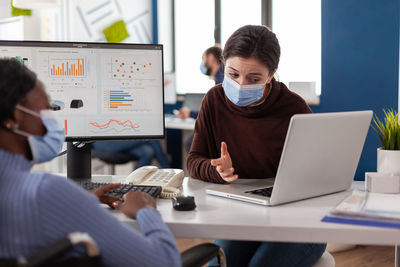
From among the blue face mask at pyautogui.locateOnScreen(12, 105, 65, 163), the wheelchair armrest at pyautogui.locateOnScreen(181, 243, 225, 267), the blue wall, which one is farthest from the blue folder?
the blue wall

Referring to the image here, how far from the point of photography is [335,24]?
4.47 m

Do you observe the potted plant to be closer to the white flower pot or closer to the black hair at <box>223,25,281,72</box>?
the white flower pot

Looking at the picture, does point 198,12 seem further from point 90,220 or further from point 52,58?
point 90,220

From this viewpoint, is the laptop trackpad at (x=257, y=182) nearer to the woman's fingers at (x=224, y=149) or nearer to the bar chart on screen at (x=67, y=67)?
the woman's fingers at (x=224, y=149)

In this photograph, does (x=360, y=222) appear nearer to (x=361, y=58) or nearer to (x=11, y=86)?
(x=11, y=86)

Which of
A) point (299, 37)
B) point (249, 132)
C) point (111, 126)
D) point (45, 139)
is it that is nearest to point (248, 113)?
point (249, 132)

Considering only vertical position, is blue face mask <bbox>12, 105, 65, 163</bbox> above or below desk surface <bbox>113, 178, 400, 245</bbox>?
above

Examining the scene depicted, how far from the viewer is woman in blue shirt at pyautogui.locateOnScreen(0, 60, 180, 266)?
86 cm

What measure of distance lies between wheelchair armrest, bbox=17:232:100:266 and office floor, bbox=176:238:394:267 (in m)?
2.18

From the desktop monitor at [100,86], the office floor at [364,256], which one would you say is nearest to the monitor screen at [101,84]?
the desktop monitor at [100,86]

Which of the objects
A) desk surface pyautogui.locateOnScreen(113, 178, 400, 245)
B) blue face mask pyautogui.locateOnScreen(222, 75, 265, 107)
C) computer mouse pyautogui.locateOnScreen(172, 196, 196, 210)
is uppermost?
blue face mask pyautogui.locateOnScreen(222, 75, 265, 107)

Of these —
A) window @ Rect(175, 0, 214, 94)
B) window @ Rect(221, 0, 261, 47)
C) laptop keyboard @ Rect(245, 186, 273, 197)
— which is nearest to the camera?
laptop keyboard @ Rect(245, 186, 273, 197)

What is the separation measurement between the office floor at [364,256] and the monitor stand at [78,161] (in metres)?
1.34

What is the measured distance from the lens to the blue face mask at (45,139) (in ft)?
3.25
